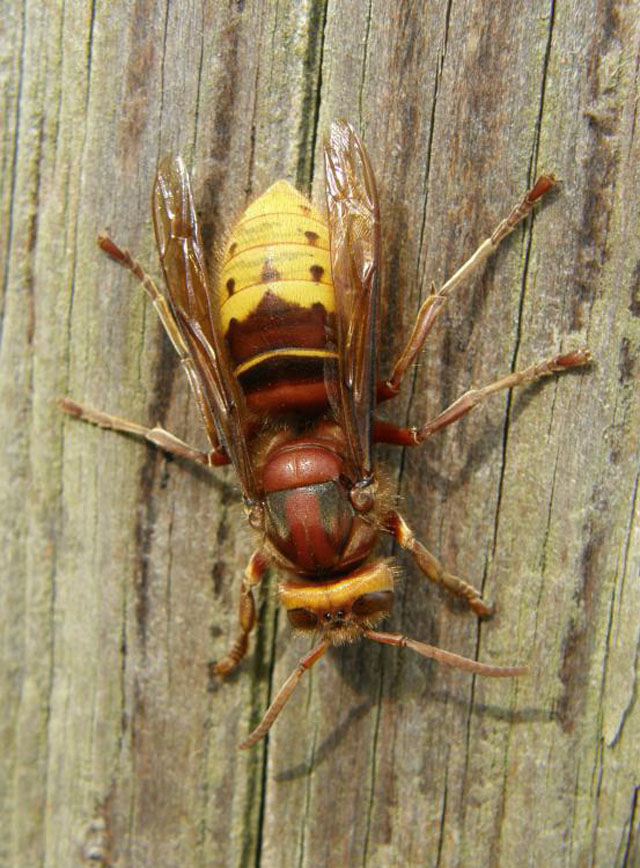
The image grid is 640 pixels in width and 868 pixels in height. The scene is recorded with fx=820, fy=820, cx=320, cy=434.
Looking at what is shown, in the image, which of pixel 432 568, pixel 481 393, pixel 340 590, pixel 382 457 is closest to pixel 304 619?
pixel 340 590

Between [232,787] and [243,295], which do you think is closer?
[243,295]

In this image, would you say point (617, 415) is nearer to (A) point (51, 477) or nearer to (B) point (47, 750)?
(A) point (51, 477)

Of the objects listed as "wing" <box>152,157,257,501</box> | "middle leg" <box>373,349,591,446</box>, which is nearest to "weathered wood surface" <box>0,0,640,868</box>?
"middle leg" <box>373,349,591,446</box>

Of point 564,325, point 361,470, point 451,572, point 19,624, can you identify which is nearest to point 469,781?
point 451,572

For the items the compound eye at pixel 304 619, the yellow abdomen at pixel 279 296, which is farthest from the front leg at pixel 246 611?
the yellow abdomen at pixel 279 296

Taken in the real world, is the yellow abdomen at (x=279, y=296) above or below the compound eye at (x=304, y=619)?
above

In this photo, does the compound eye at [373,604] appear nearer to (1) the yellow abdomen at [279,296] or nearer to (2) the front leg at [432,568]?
(2) the front leg at [432,568]

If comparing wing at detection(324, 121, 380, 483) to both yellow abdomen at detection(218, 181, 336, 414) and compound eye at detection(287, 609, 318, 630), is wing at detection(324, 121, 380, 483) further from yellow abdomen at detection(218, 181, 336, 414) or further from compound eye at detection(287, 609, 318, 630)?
compound eye at detection(287, 609, 318, 630)
